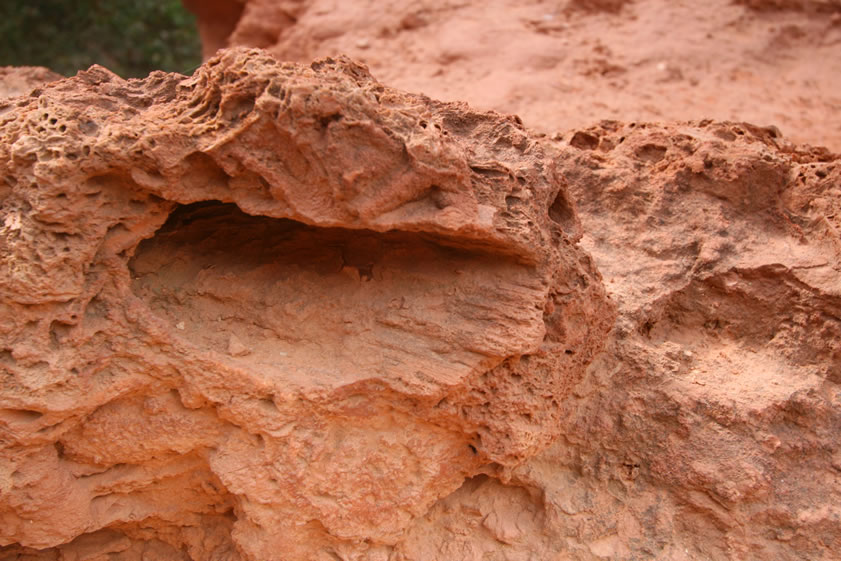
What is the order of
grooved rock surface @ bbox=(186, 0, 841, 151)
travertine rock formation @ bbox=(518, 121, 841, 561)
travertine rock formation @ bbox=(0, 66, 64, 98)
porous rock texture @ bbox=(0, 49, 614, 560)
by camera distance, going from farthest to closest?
1. grooved rock surface @ bbox=(186, 0, 841, 151)
2. travertine rock formation @ bbox=(0, 66, 64, 98)
3. travertine rock formation @ bbox=(518, 121, 841, 561)
4. porous rock texture @ bbox=(0, 49, 614, 560)

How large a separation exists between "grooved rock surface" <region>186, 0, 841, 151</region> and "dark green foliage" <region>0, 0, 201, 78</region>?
9.89 ft

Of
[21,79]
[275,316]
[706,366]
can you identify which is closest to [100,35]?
[21,79]

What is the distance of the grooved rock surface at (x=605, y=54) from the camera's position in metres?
4.64

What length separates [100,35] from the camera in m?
7.89

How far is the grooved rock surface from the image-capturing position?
4645 mm

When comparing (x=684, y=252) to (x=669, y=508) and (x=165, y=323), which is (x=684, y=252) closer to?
(x=669, y=508)

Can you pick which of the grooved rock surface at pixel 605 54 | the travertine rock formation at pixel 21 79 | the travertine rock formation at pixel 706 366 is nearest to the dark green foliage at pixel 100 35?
the grooved rock surface at pixel 605 54

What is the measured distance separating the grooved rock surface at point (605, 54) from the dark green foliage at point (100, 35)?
3.01m

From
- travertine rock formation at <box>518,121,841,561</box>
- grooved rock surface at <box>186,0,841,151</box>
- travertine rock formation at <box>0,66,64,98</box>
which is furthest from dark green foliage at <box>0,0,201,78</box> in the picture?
travertine rock formation at <box>518,121,841,561</box>

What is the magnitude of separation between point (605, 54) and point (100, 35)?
18.1 ft

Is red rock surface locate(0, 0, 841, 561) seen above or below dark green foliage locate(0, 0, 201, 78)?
below

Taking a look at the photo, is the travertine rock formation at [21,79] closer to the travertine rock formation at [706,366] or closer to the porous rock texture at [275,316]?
the porous rock texture at [275,316]

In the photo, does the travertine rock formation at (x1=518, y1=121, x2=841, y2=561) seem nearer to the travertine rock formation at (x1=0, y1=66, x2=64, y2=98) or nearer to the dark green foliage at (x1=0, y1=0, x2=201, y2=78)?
the travertine rock formation at (x1=0, y1=66, x2=64, y2=98)

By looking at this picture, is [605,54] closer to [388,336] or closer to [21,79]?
[21,79]
